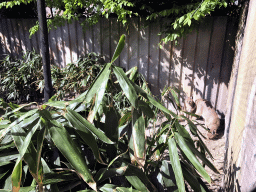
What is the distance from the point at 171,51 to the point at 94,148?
2219mm

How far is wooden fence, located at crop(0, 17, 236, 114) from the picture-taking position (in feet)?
7.98

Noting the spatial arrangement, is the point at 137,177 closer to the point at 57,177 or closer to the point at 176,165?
the point at 176,165

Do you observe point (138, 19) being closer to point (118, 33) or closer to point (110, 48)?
point (118, 33)

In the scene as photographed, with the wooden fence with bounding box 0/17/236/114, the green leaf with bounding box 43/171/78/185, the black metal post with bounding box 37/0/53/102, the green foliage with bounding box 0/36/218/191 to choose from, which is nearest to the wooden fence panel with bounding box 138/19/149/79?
the wooden fence with bounding box 0/17/236/114

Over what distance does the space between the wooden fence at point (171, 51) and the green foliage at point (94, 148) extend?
5.61 ft

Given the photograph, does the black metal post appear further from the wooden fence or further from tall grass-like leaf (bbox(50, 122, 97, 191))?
the wooden fence

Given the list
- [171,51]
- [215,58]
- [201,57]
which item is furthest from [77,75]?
[215,58]

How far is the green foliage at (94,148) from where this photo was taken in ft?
2.26

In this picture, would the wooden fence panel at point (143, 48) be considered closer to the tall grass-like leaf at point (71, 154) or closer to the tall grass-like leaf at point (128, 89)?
the tall grass-like leaf at point (128, 89)

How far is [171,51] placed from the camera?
2.69 m

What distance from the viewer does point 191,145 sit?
864 millimetres

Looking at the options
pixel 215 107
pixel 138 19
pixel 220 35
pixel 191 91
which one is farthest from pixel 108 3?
pixel 215 107

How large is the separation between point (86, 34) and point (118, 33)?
57 cm

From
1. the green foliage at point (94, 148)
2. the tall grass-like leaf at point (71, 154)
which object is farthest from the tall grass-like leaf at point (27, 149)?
the tall grass-like leaf at point (71, 154)
